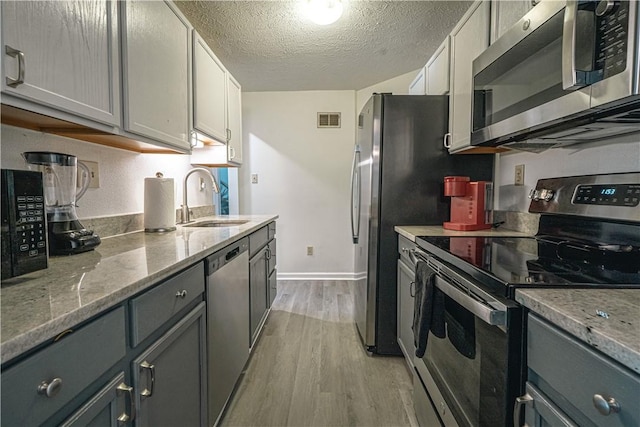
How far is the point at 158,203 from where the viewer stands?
180cm

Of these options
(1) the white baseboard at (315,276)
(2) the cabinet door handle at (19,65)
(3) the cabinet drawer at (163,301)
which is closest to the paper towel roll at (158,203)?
(3) the cabinet drawer at (163,301)

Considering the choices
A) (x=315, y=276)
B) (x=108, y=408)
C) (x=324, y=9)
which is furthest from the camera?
(x=315, y=276)

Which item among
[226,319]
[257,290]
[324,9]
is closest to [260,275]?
[257,290]

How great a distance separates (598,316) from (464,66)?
1628mm

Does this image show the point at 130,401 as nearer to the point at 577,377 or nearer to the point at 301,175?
the point at 577,377

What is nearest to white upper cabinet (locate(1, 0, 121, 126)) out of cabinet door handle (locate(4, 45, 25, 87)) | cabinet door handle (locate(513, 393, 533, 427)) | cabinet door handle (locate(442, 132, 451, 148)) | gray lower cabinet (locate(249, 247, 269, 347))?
cabinet door handle (locate(4, 45, 25, 87))

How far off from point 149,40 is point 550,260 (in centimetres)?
182

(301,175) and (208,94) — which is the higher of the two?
(208,94)

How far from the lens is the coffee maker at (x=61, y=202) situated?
108cm

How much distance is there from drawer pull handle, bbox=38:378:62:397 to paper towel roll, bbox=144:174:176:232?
1.35 metres

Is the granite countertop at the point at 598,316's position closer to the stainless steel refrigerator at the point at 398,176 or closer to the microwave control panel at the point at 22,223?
the microwave control panel at the point at 22,223

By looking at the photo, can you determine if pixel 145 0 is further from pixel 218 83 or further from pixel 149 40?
pixel 218 83

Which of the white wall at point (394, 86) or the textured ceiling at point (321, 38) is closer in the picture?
the textured ceiling at point (321, 38)

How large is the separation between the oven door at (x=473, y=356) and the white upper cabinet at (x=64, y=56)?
1.32 m
